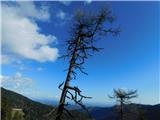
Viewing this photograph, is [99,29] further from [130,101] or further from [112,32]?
[130,101]

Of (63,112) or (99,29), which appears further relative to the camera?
(99,29)

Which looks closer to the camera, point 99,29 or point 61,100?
point 61,100

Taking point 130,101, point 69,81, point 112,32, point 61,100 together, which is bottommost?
point 61,100

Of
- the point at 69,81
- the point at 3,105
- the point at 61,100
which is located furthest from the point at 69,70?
the point at 3,105

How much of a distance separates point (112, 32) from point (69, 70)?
3147 millimetres

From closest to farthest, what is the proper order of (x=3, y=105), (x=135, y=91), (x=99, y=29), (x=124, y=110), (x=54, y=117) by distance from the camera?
(x=54, y=117) → (x=99, y=29) → (x=135, y=91) → (x=124, y=110) → (x=3, y=105)

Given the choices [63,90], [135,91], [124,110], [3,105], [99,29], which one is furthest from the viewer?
[3,105]

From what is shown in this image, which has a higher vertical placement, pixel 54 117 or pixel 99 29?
pixel 99 29

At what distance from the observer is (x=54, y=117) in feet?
40.0

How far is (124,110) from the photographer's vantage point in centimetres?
5091

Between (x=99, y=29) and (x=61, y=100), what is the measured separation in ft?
14.2

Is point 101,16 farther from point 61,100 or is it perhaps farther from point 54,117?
point 54,117

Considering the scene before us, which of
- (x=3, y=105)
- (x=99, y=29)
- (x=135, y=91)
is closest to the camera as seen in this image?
(x=99, y=29)

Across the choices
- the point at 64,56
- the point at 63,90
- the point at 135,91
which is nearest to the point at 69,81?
the point at 63,90
